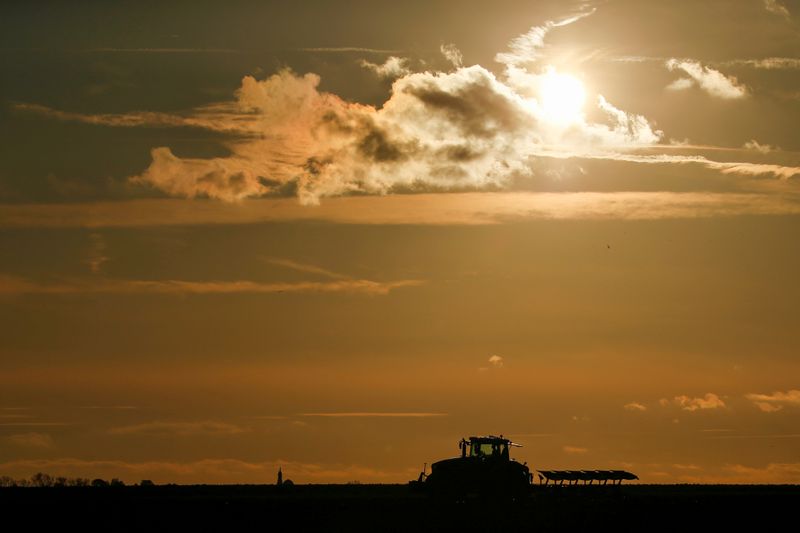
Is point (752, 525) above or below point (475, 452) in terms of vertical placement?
below

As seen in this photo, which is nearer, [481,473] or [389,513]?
[389,513]

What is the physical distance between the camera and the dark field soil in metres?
48.0

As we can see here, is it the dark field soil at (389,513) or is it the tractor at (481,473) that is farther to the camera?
the tractor at (481,473)

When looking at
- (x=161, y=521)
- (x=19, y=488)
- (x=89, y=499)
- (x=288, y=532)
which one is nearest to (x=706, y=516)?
(x=288, y=532)

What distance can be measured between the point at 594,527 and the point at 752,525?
280 inches

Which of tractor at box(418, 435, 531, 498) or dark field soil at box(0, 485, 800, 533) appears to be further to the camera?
tractor at box(418, 435, 531, 498)

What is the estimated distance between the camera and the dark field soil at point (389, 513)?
48.0 meters

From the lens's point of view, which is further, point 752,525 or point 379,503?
point 379,503

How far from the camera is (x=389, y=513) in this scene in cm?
5334

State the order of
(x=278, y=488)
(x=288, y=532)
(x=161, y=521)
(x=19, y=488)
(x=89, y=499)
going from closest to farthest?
1. (x=288, y=532)
2. (x=161, y=521)
3. (x=89, y=499)
4. (x=19, y=488)
5. (x=278, y=488)

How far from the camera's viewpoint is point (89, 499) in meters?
59.9

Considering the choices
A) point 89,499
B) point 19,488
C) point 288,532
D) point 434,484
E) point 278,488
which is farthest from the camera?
point 278,488

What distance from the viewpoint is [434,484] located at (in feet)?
214

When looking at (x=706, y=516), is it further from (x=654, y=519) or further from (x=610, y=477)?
(x=610, y=477)
